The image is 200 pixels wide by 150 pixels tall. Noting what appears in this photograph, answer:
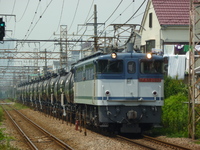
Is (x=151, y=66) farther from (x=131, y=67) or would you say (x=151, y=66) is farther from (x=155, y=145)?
(x=155, y=145)

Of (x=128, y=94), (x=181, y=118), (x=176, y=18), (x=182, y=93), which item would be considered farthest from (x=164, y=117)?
(x=176, y=18)

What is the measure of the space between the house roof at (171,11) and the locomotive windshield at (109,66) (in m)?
17.8

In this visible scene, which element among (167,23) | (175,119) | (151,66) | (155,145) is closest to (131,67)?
(151,66)

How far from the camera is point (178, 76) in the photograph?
28953 mm

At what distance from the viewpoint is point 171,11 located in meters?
35.4

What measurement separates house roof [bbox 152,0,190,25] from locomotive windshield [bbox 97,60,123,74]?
17.8 m

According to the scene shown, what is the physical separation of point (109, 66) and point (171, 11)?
19318mm

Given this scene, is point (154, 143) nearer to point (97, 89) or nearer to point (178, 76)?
point (97, 89)

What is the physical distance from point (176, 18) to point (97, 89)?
19239 millimetres

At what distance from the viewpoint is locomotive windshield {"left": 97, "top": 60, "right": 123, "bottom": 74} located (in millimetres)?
17250

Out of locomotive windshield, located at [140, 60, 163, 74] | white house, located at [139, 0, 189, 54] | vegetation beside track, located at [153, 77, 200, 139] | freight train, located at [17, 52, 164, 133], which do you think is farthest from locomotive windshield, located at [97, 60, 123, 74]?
white house, located at [139, 0, 189, 54]

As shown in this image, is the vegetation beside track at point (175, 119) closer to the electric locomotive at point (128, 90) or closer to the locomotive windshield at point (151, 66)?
the electric locomotive at point (128, 90)

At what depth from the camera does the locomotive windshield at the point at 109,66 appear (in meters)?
17.2

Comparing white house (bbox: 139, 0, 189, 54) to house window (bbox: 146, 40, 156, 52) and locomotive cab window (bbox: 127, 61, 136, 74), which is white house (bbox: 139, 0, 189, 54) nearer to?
house window (bbox: 146, 40, 156, 52)
